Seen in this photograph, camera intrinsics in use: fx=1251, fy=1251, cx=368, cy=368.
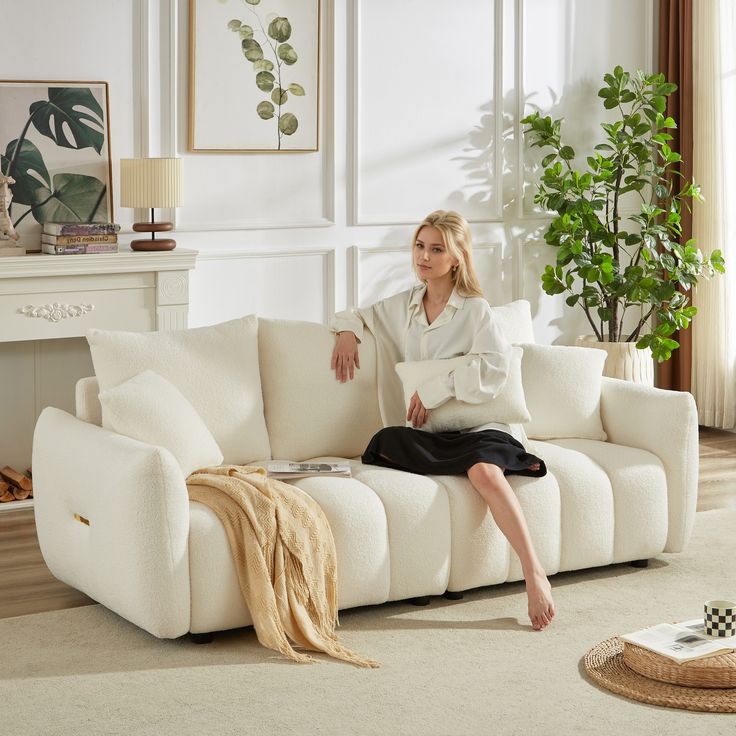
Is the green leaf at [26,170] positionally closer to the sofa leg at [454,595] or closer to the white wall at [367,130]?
the white wall at [367,130]

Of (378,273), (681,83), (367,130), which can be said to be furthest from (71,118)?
(681,83)


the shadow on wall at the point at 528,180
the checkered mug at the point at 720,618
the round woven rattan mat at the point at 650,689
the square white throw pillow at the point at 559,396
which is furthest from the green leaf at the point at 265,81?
the checkered mug at the point at 720,618

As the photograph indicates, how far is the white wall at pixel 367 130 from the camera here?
5402 millimetres

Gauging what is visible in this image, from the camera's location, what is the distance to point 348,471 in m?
3.88

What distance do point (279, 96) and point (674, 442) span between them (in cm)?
260

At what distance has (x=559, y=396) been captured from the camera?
4441 mm

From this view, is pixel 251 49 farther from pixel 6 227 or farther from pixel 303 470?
pixel 303 470

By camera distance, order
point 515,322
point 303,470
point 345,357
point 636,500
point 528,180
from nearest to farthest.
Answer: point 303,470
point 636,500
point 345,357
point 515,322
point 528,180

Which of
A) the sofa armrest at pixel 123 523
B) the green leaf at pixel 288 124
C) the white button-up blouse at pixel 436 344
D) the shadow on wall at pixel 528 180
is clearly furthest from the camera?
the shadow on wall at pixel 528 180

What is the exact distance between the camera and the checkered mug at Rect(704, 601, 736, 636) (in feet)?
10.3

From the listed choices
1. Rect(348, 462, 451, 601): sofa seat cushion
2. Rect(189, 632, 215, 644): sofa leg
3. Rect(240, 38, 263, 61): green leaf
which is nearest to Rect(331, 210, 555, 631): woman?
Rect(348, 462, 451, 601): sofa seat cushion

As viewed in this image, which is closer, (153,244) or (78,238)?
(78,238)

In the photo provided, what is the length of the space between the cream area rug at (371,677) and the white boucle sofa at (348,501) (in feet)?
0.31

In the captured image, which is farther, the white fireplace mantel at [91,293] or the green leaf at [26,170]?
the green leaf at [26,170]
